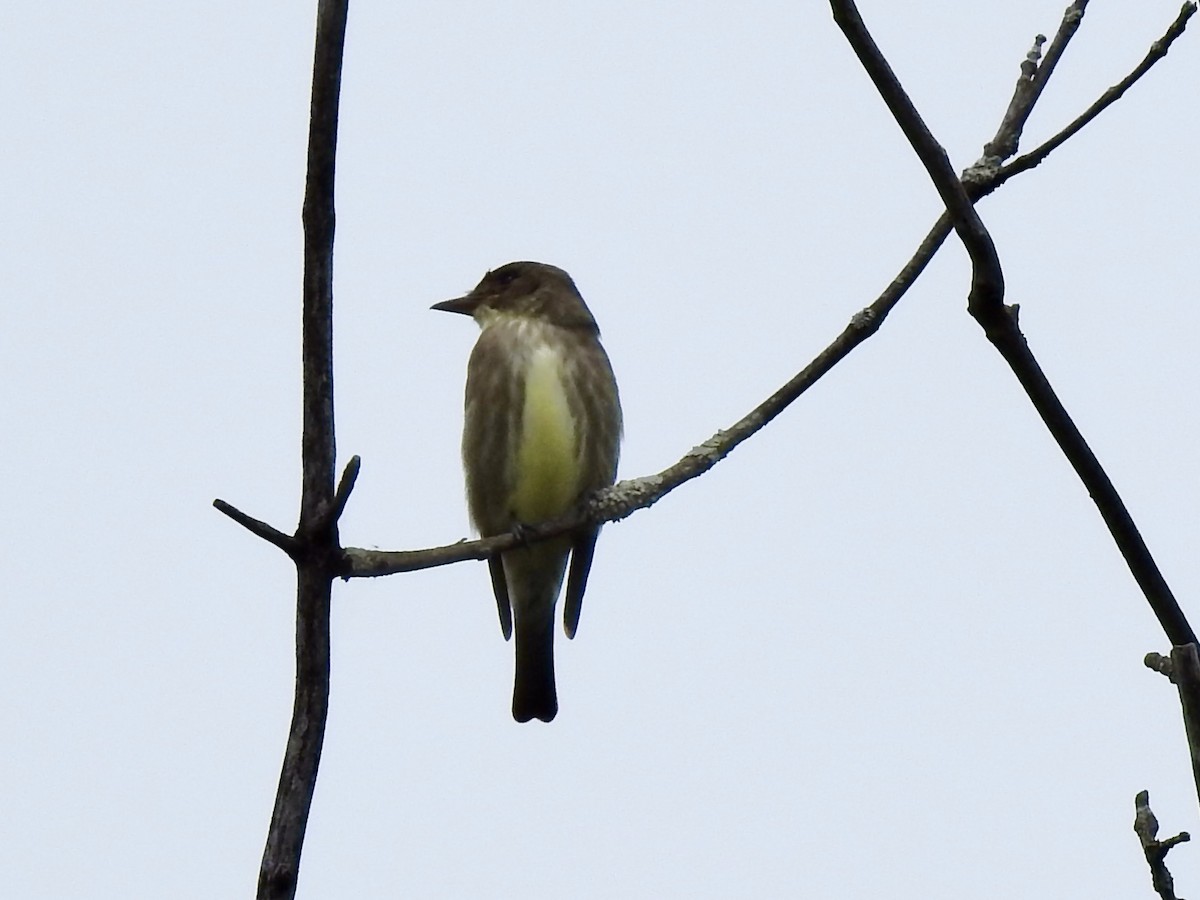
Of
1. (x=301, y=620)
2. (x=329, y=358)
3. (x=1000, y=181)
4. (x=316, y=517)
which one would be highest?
(x=1000, y=181)

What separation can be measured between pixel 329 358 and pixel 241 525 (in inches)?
14.4

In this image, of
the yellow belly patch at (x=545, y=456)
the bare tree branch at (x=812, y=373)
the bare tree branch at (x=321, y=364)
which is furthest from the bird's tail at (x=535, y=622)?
the bare tree branch at (x=321, y=364)

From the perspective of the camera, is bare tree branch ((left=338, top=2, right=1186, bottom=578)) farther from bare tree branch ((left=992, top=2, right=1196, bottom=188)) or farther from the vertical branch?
the vertical branch

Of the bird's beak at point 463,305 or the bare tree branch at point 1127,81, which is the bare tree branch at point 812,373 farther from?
the bird's beak at point 463,305

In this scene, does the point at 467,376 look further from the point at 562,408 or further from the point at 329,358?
the point at 329,358

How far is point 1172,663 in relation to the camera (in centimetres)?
265

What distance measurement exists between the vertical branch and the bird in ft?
10.3

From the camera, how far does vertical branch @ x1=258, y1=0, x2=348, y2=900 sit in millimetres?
2957

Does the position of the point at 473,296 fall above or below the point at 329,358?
above

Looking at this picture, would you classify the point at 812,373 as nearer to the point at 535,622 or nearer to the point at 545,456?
the point at 545,456

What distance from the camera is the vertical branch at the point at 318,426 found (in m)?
2.96

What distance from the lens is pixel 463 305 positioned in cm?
775

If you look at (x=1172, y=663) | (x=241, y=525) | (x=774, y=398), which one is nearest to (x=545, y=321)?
(x=774, y=398)

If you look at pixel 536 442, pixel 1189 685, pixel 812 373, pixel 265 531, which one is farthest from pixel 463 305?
pixel 1189 685
